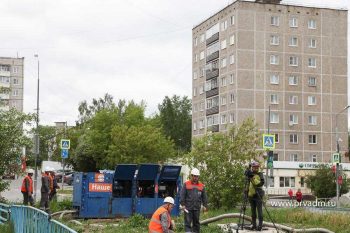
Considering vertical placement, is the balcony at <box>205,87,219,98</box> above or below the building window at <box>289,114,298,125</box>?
above

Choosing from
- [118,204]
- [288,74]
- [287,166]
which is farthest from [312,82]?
[118,204]

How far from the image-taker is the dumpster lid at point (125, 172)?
22.8 meters

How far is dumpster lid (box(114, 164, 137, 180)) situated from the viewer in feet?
74.7

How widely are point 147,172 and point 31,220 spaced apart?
1080cm

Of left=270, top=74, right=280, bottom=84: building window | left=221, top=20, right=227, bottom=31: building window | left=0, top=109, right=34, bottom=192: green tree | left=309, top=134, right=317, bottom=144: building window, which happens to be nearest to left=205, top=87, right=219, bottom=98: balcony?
left=221, top=20, right=227, bottom=31: building window

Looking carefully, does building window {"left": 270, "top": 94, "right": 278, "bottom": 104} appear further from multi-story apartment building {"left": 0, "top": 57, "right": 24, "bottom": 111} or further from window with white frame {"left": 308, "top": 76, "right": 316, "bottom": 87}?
multi-story apartment building {"left": 0, "top": 57, "right": 24, "bottom": 111}

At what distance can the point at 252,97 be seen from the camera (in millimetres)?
77875

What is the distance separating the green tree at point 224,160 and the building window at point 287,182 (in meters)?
44.2

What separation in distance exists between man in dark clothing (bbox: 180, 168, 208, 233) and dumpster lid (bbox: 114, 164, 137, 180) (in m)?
7.55

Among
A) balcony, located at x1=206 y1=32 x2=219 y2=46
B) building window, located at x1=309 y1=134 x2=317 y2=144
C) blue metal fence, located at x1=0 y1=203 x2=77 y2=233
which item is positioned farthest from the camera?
balcony, located at x1=206 y1=32 x2=219 y2=46

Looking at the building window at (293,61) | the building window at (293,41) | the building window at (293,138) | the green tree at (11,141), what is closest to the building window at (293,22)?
the building window at (293,41)

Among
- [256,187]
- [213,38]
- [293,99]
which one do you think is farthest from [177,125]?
[256,187]

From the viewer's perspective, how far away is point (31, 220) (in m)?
12.4

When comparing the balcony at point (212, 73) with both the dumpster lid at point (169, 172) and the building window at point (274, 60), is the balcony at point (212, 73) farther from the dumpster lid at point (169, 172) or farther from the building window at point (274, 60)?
the dumpster lid at point (169, 172)
